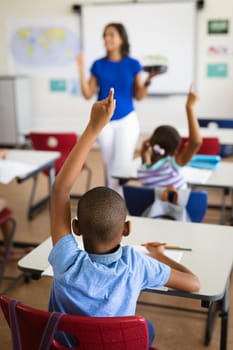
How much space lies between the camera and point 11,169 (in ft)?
10.7

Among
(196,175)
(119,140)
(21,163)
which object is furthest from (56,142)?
(196,175)

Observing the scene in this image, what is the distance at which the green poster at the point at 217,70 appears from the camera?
6.57 metres

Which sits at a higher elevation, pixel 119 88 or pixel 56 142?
pixel 119 88

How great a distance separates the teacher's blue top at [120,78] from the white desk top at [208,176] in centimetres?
75

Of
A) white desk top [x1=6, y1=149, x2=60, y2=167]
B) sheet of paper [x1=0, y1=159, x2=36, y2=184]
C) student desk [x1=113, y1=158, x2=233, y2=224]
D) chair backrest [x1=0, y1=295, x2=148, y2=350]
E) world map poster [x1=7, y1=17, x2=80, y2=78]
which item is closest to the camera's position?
chair backrest [x1=0, y1=295, x2=148, y2=350]

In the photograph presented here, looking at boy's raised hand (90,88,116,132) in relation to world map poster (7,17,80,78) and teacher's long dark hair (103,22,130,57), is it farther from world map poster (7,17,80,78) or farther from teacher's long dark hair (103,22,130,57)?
world map poster (7,17,80,78)

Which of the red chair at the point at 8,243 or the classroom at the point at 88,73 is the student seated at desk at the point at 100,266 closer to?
the red chair at the point at 8,243

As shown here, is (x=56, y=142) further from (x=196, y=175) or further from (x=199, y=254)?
(x=199, y=254)

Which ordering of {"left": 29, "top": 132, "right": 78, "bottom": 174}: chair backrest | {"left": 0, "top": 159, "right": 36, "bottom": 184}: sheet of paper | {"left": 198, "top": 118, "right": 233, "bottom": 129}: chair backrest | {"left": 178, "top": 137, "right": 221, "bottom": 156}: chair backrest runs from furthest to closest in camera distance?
{"left": 198, "top": 118, "right": 233, "bottom": 129}: chair backrest, {"left": 29, "top": 132, "right": 78, "bottom": 174}: chair backrest, {"left": 178, "top": 137, "right": 221, "bottom": 156}: chair backrest, {"left": 0, "top": 159, "right": 36, "bottom": 184}: sheet of paper

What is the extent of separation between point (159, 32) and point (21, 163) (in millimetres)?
3828

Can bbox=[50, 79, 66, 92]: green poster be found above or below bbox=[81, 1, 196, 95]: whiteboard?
below

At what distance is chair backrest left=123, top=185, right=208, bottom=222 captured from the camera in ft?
8.39

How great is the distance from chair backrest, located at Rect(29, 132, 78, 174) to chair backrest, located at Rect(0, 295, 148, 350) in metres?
3.03

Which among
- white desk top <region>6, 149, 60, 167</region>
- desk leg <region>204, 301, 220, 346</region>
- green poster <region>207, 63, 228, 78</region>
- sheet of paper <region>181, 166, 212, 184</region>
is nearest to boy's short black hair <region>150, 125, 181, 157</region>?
sheet of paper <region>181, 166, 212, 184</region>
